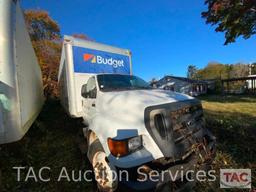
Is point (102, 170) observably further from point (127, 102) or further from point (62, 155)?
point (62, 155)

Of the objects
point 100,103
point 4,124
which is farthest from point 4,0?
point 100,103

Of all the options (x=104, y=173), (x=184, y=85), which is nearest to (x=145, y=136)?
(x=104, y=173)

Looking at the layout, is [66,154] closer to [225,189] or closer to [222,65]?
[225,189]

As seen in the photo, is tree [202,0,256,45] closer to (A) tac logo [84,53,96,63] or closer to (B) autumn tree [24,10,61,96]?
(A) tac logo [84,53,96,63]

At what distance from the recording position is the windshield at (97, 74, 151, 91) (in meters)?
4.44

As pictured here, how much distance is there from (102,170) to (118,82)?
2.23 meters

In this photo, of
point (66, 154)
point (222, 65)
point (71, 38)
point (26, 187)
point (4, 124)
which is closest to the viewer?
point (4, 124)

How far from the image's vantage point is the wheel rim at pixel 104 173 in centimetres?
292

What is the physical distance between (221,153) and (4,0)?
5144 mm

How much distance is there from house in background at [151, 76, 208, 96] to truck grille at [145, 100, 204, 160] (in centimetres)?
3531

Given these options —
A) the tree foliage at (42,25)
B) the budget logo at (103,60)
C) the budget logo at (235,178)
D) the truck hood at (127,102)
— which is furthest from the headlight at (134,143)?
the tree foliage at (42,25)

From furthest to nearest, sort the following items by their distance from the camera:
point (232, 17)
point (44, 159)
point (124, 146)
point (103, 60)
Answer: point (232, 17), point (103, 60), point (44, 159), point (124, 146)

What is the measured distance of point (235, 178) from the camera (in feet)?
11.0

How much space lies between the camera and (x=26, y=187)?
12.6 feet
